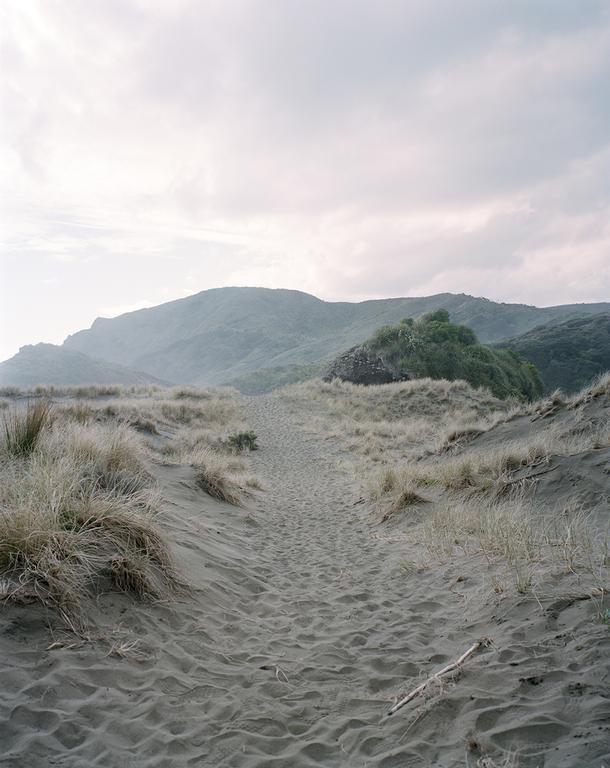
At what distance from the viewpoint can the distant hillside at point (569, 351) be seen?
44.9m

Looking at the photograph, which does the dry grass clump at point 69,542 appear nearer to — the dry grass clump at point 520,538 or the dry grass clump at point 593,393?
the dry grass clump at point 520,538

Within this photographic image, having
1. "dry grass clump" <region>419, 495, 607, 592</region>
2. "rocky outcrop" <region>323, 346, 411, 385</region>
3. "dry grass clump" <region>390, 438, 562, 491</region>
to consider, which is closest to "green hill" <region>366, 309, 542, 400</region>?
"rocky outcrop" <region>323, 346, 411, 385</region>

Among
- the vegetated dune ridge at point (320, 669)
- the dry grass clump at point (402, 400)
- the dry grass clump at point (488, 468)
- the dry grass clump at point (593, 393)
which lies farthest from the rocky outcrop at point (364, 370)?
the vegetated dune ridge at point (320, 669)

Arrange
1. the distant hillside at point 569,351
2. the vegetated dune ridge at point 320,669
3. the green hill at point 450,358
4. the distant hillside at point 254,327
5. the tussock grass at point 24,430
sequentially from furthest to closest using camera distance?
the distant hillside at point 254,327 < the distant hillside at point 569,351 < the green hill at point 450,358 < the tussock grass at point 24,430 < the vegetated dune ridge at point 320,669

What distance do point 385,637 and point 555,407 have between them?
954 centimetres

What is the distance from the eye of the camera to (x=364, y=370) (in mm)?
38250

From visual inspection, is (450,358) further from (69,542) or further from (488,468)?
(69,542)

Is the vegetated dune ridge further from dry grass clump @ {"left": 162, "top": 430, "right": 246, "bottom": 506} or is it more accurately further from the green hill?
the green hill

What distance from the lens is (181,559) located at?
4.90m

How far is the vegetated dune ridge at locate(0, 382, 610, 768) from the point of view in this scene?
7.76 feet

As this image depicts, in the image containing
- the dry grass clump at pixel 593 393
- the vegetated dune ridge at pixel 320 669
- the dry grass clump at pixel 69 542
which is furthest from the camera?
the dry grass clump at pixel 593 393

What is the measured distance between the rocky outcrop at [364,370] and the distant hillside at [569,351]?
15.8 metres

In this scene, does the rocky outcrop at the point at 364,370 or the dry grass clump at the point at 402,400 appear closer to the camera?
the dry grass clump at the point at 402,400

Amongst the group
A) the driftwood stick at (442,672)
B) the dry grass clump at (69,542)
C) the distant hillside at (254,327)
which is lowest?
the driftwood stick at (442,672)
